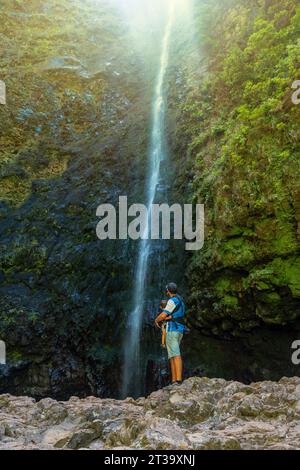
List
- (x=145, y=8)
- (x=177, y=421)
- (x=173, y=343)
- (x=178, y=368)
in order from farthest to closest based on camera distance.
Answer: (x=145, y=8) < (x=173, y=343) < (x=178, y=368) < (x=177, y=421)

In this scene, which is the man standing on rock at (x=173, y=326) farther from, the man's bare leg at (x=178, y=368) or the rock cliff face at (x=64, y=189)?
the rock cliff face at (x=64, y=189)

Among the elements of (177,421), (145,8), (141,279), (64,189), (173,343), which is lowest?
(177,421)

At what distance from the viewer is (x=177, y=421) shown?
4.57m

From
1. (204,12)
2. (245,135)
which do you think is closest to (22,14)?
(204,12)

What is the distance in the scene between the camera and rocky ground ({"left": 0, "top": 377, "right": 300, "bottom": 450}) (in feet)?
11.0

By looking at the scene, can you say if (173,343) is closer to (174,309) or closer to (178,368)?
(178,368)

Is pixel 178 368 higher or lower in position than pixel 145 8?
lower

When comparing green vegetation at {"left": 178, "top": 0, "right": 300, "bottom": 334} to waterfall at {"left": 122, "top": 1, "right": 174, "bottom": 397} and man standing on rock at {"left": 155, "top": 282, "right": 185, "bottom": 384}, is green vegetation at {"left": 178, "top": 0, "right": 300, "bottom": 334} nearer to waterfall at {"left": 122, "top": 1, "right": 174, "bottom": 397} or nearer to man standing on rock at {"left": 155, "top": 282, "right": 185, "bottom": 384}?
waterfall at {"left": 122, "top": 1, "right": 174, "bottom": 397}

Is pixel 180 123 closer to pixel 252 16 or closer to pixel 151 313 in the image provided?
pixel 252 16

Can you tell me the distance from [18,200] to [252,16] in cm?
908

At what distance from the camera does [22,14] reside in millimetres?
18641

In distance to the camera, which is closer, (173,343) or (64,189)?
(173,343)

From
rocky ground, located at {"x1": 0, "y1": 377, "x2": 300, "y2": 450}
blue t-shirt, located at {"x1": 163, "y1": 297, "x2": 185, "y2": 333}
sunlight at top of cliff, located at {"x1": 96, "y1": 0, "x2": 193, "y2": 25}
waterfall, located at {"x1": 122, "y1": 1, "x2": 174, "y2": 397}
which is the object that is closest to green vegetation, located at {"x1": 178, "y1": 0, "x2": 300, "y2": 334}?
waterfall, located at {"x1": 122, "y1": 1, "x2": 174, "y2": 397}

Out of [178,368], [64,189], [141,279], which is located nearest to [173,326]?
[178,368]
